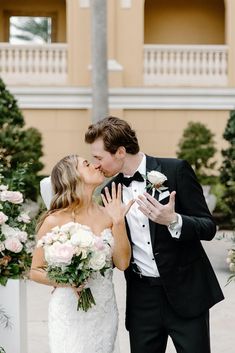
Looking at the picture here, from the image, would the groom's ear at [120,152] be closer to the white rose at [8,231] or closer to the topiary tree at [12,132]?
the white rose at [8,231]

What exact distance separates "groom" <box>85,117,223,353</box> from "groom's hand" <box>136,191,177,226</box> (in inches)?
2.8

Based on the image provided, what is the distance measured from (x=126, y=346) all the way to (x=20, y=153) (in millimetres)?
5577

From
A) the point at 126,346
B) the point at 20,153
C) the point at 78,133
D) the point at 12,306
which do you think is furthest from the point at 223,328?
the point at 78,133

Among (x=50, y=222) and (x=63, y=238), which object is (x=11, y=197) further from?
(x=63, y=238)

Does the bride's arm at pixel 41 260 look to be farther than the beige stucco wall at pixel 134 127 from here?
No

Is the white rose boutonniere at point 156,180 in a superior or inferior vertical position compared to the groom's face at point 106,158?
inferior

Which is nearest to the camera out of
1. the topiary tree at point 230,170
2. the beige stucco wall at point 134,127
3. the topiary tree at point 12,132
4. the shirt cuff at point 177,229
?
the shirt cuff at point 177,229

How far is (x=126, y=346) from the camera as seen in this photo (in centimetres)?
620

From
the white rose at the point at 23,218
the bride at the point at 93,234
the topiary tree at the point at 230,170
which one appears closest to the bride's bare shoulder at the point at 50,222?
the bride at the point at 93,234

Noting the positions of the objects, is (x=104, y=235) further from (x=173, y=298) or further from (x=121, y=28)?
(x=121, y=28)

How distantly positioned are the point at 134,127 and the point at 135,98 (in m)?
0.61

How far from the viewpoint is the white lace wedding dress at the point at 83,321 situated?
12.3 feet

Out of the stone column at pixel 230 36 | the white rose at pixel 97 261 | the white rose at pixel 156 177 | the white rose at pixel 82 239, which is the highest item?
the stone column at pixel 230 36

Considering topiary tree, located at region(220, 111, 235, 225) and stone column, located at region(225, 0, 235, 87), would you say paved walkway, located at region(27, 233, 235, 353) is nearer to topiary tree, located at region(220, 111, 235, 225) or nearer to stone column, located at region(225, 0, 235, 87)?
topiary tree, located at region(220, 111, 235, 225)
